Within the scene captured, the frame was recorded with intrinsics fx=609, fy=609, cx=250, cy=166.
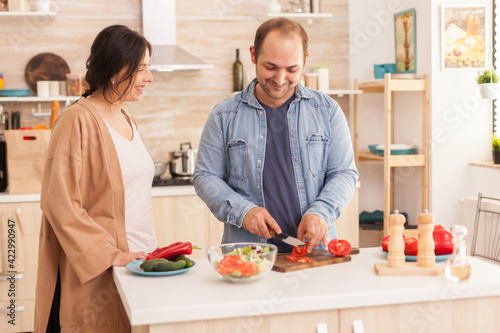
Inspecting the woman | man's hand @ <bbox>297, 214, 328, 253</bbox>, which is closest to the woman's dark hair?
the woman

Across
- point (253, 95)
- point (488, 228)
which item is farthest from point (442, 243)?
point (488, 228)

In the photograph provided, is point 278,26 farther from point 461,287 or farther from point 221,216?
point 461,287

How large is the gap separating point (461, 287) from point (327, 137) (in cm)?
71

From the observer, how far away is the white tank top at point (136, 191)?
1.91 meters

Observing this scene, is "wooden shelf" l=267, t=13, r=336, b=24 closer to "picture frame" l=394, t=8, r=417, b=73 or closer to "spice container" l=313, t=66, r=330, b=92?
"spice container" l=313, t=66, r=330, b=92

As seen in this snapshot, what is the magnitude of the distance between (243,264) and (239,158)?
1.80 feet

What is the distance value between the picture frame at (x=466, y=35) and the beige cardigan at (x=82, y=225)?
2.88 m

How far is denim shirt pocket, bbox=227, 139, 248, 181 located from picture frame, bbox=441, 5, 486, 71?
247 cm

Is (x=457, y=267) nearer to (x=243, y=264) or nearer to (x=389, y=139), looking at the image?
(x=243, y=264)

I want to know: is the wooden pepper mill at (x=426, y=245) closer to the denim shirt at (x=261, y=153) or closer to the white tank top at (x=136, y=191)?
the denim shirt at (x=261, y=153)

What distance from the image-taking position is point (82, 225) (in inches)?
68.9

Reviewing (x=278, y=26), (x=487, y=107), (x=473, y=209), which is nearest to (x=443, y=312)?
(x=278, y=26)

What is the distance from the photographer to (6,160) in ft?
12.3

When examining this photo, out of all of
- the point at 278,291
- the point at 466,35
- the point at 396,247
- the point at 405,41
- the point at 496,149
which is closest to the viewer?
the point at 278,291
